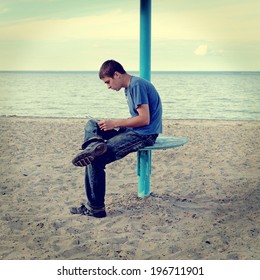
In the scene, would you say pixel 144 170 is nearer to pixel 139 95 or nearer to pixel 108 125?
pixel 108 125

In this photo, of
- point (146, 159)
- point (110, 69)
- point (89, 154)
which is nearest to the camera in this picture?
point (89, 154)

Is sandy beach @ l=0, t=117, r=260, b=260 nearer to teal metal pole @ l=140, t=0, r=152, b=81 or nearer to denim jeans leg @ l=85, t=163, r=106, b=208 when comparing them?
denim jeans leg @ l=85, t=163, r=106, b=208

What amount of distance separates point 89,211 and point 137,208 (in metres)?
0.49

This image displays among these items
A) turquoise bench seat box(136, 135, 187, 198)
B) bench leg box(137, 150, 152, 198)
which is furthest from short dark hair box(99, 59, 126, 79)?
bench leg box(137, 150, 152, 198)

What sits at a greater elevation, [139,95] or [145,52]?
[145,52]

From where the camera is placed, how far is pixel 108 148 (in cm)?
395

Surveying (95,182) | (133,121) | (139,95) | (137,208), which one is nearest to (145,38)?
(139,95)

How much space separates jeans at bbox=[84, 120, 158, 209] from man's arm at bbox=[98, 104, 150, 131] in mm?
155

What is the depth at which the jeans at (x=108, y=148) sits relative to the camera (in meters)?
3.96

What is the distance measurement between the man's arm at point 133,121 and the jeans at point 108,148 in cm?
15

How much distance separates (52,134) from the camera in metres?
9.15

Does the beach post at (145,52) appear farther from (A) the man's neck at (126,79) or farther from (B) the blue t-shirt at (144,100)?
(A) the man's neck at (126,79)

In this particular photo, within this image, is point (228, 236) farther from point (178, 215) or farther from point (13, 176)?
point (13, 176)

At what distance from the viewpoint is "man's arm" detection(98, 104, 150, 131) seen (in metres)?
3.85
